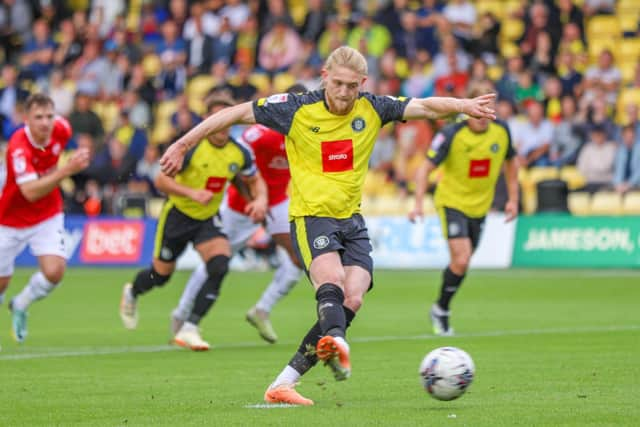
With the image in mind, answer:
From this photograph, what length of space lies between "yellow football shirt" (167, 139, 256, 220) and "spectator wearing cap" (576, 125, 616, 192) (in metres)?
11.8

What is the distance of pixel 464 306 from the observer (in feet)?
58.2

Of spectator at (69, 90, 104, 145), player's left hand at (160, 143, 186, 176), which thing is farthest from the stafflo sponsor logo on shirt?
spectator at (69, 90, 104, 145)

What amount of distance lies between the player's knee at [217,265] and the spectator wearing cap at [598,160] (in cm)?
1202

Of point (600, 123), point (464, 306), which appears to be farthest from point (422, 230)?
point (464, 306)

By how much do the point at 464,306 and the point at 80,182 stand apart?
11.9 metres

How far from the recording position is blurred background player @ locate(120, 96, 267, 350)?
1309cm

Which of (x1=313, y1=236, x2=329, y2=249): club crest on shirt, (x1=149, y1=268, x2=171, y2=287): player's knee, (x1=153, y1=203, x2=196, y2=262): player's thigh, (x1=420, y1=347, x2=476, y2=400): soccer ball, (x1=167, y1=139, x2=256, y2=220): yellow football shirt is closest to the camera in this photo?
(x1=420, y1=347, x2=476, y2=400): soccer ball

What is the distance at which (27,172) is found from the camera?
42.1ft

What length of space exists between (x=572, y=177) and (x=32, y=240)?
13343 mm

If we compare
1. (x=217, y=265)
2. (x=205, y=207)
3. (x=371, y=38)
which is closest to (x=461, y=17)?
(x=371, y=38)

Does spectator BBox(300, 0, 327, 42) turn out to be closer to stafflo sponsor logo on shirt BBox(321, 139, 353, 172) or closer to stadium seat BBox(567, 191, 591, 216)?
Result: stadium seat BBox(567, 191, 591, 216)

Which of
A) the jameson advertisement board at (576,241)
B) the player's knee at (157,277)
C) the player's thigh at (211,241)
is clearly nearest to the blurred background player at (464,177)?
the player's thigh at (211,241)

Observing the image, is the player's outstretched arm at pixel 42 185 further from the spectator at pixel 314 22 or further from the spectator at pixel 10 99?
the spectator at pixel 10 99

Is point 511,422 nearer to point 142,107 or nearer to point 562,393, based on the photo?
point 562,393
